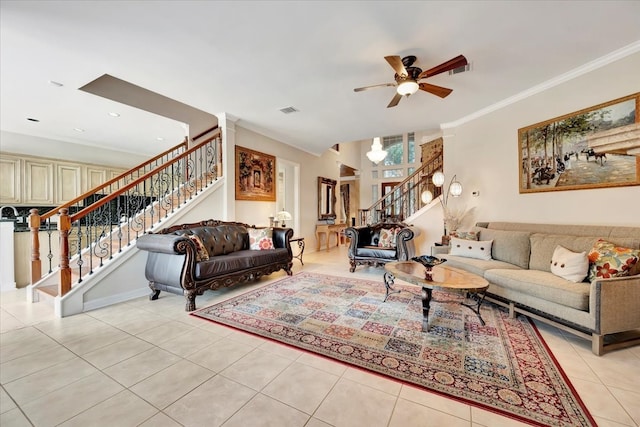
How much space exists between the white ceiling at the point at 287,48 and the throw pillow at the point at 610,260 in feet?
6.72

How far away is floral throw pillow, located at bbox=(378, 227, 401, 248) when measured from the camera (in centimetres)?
486

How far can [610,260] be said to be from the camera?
90.9 inches

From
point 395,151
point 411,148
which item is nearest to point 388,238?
point 411,148

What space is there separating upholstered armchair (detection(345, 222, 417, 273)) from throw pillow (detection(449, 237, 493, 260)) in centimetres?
78

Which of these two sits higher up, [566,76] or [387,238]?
[566,76]

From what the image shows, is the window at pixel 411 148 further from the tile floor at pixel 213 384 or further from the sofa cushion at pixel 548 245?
the tile floor at pixel 213 384

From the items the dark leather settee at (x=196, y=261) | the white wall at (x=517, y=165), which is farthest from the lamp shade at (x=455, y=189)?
the dark leather settee at (x=196, y=261)

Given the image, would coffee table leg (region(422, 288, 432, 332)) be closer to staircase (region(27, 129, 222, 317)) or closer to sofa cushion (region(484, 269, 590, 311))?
sofa cushion (region(484, 269, 590, 311))

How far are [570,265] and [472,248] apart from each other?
1.17 meters

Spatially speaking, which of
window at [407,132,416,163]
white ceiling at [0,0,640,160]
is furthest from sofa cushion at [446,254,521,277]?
window at [407,132,416,163]

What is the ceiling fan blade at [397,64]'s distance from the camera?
2.47 metres

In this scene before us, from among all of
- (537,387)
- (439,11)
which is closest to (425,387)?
(537,387)

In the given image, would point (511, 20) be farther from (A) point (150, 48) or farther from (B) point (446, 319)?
(A) point (150, 48)

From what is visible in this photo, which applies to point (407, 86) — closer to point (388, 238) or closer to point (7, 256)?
point (388, 238)
